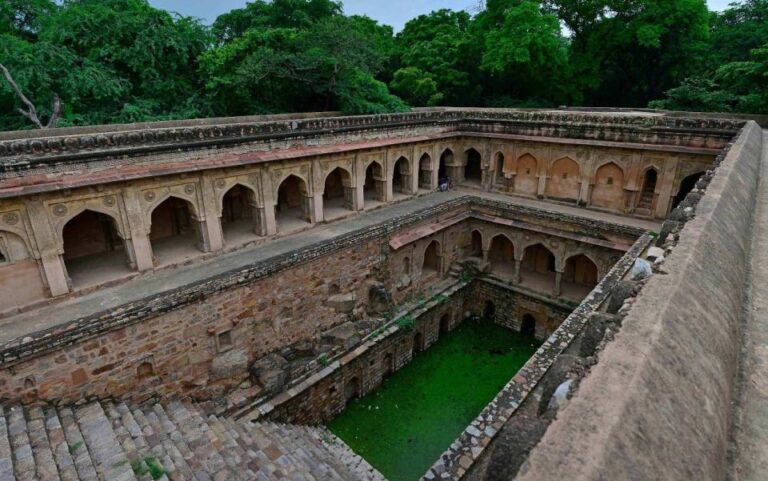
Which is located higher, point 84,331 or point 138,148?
point 138,148

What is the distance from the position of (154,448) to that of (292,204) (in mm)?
9523

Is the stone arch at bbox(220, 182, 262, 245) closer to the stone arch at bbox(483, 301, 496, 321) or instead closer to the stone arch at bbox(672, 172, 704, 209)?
the stone arch at bbox(483, 301, 496, 321)

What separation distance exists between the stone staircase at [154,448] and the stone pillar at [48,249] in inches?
114

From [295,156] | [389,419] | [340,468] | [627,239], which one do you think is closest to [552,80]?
[627,239]

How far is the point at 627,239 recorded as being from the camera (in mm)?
13352

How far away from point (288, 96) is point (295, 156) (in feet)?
29.0

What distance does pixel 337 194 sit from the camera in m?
17.1

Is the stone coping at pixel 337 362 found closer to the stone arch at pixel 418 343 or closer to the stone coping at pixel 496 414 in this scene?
the stone arch at pixel 418 343

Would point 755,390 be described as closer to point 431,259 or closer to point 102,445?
point 102,445

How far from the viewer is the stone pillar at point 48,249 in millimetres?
8781

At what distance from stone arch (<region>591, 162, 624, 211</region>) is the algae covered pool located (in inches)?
219

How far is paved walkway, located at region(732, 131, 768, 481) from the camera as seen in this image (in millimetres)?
1926

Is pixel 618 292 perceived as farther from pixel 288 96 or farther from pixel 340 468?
pixel 288 96

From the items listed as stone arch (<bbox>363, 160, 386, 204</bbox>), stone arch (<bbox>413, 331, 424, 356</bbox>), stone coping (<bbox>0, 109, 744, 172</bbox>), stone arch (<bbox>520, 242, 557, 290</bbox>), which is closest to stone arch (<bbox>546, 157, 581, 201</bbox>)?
stone coping (<bbox>0, 109, 744, 172</bbox>)
